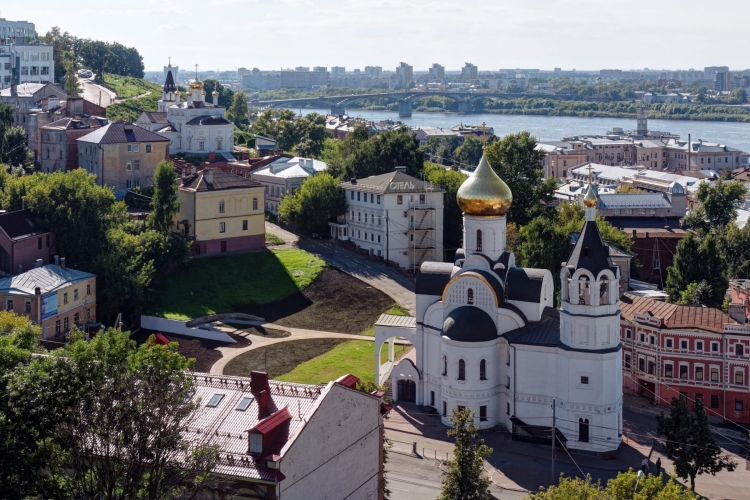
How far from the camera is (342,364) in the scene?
41969 mm

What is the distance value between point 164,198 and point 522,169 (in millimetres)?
22191

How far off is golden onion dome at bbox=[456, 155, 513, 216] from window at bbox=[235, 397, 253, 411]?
16637 millimetres

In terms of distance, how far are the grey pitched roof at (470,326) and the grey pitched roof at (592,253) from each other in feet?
12.5

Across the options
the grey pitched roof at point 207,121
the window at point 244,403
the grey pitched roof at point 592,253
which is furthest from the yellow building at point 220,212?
the window at point 244,403

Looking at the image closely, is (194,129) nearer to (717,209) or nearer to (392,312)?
(392,312)

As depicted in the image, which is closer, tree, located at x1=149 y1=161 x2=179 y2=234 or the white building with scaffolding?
tree, located at x1=149 y1=161 x2=179 y2=234

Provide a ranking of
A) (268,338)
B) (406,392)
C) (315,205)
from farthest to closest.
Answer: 1. (315,205)
2. (268,338)
3. (406,392)

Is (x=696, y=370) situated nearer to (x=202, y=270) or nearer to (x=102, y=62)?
(x=202, y=270)

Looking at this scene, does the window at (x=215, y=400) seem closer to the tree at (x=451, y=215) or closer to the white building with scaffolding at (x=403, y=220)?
the white building with scaffolding at (x=403, y=220)

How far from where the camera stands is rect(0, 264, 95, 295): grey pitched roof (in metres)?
43.7

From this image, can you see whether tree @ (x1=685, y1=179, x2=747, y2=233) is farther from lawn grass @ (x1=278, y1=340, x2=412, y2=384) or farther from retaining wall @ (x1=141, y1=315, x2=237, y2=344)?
retaining wall @ (x1=141, y1=315, x2=237, y2=344)

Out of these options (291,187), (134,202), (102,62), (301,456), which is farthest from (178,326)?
(102,62)

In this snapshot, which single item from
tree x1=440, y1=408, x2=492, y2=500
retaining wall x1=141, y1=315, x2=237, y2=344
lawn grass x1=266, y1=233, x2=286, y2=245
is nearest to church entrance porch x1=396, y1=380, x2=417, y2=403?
retaining wall x1=141, y1=315, x2=237, y2=344

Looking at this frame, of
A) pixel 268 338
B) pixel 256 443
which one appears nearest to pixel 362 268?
pixel 268 338
